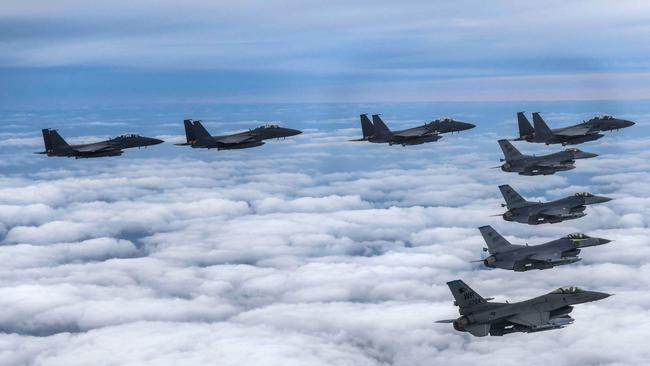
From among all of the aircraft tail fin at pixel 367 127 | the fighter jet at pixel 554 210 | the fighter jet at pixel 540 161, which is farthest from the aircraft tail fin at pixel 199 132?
the fighter jet at pixel 554 210

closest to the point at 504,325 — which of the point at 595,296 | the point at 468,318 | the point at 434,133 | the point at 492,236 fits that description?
the point at 468,318

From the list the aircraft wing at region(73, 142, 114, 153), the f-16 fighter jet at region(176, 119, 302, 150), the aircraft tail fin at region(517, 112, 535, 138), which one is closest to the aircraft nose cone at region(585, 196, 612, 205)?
the aircraft tail fin at region(517, 112, 535, 138)

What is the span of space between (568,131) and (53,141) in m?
99.2

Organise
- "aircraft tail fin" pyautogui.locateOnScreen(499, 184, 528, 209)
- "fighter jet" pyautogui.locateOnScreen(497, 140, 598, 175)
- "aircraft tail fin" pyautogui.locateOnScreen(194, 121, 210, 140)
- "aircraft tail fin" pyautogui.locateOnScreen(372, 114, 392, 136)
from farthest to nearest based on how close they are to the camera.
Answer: "aircraft tail fin" pyautogui.locateOnScreen(372, 114, 392, 136), "aircraft tail fin" pyautogui.locateOnScreen(194, 121, 210, 140), "fighter jet" pyautogui.locateOnScreen(497, 140, 598, 175), "aircraft tail fin" pyautogui.locateOnScreen(499, 184, 528, 209)

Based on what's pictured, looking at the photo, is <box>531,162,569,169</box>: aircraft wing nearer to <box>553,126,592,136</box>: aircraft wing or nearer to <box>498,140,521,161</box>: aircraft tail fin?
<box>498,140,521,161</box>: aircraft tail fin

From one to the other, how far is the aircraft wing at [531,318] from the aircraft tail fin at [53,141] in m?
90.5

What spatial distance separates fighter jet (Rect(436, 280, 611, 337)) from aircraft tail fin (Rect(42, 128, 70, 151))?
272 feet

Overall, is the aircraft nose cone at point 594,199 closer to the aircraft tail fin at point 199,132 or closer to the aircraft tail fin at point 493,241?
the aircraft tail fin at point 493,241

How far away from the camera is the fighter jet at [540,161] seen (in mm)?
127875

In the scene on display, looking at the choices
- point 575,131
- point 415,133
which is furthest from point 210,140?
point 575,131

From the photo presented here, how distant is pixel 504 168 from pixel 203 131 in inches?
2207

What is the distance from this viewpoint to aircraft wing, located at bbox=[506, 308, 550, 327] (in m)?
92.4

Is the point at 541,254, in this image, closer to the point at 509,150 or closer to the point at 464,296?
the point at 464,296

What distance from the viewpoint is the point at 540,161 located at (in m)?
129
